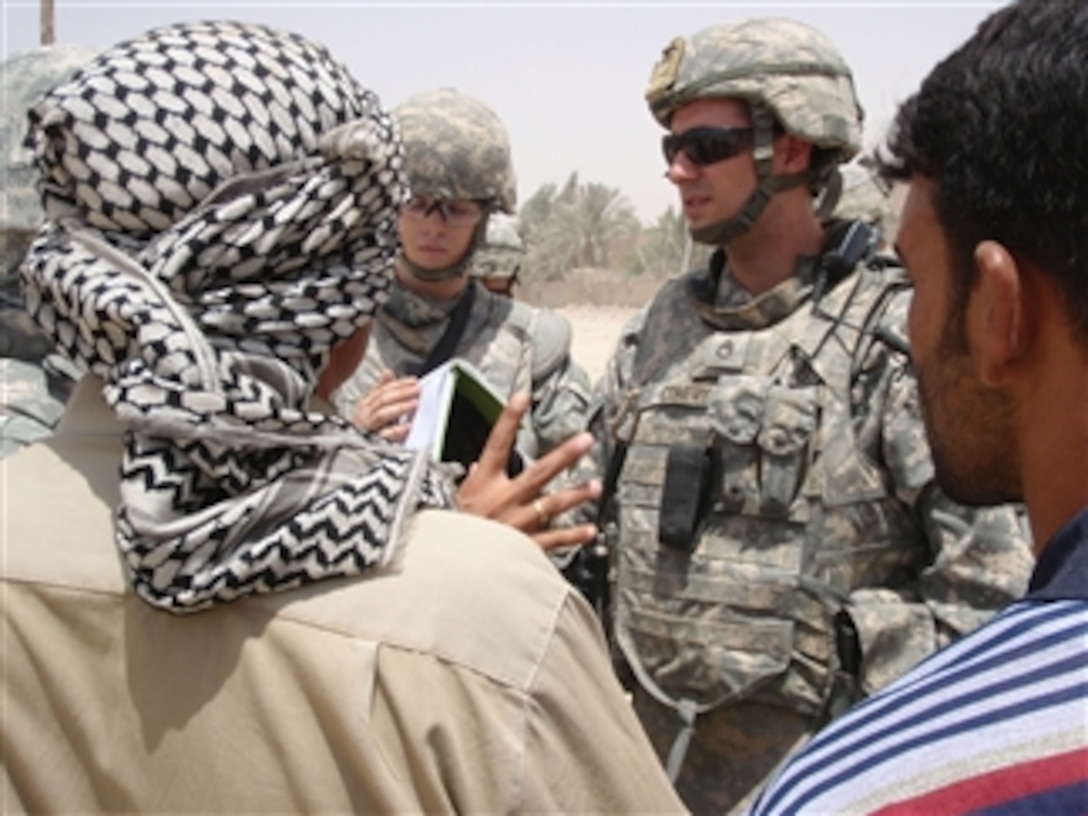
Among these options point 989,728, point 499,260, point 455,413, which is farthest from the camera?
point 499,260

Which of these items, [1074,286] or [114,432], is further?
[114,432]

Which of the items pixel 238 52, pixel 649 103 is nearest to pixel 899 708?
pixel 238 52

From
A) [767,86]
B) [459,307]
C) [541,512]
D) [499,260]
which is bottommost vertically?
[499,260]

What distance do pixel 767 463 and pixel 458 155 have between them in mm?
2052

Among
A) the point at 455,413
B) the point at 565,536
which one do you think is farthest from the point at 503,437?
the point at 455,413

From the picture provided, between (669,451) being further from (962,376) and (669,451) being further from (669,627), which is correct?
(962,376)

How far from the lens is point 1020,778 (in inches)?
37.2

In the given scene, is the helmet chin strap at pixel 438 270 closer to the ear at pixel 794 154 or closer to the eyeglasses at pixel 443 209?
the eyeglasses at pixel 443 209

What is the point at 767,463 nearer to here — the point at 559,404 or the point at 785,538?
the point at 785,538

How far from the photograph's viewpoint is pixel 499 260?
6.63 metres

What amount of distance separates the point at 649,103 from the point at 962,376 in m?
2.21

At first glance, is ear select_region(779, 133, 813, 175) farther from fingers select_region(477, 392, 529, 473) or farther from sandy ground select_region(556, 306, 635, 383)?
sandy ground select_region(556, 306, 635, 383)

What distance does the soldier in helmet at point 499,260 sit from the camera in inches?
259

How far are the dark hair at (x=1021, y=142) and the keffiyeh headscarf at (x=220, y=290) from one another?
68 cm
